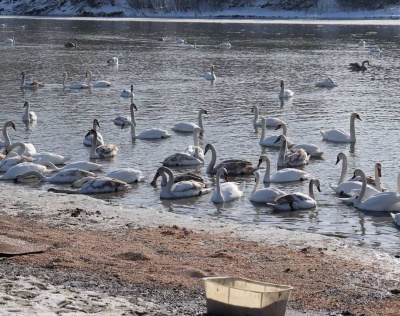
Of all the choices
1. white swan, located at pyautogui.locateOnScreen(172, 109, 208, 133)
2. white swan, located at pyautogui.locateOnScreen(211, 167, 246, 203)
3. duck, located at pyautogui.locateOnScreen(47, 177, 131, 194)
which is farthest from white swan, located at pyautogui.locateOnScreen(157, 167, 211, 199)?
white swan, located at pyautogui.locateOnScreen(172, 109, 208, 133)

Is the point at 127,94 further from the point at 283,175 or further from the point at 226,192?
the point at 226,192

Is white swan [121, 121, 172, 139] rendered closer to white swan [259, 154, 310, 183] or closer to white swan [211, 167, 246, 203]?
white swan [259, 154, 310, 183]

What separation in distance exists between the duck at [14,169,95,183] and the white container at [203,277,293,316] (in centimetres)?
899

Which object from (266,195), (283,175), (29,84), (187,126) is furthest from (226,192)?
(29,84)

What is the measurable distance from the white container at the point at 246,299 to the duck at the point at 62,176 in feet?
29.5

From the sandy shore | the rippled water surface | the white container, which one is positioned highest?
the white container

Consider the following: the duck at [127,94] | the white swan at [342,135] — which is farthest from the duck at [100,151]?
the duck at [127,94]

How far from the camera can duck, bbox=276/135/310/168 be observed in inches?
720

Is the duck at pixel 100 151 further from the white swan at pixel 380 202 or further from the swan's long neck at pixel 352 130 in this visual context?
the white swan at pixel 380 202

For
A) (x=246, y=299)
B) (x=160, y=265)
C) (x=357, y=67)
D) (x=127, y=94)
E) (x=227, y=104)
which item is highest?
(x=246, y=299)

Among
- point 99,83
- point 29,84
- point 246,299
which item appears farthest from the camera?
point 99,83

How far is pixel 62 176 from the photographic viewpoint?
16844 mm

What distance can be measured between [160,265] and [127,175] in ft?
21.9

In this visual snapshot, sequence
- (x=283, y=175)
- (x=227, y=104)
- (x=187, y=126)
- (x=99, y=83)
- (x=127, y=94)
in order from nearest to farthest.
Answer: (x=283, y=175) < (x=187, y=126) < (x=227, y=104) < (x=127, y=94) < (x=99, y=83)
